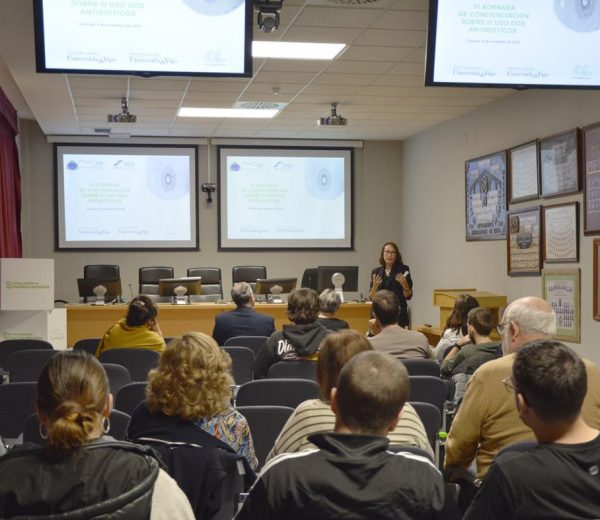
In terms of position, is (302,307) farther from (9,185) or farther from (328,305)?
(9,185)

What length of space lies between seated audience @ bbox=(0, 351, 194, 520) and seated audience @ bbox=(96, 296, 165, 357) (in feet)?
11.4

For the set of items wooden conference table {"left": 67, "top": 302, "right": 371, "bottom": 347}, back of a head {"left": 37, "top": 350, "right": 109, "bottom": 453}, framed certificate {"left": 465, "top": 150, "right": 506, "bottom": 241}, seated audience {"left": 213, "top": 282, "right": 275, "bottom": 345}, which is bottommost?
wooden conference table {"left": 67, "top": 302, "right": 371, "bottom": 347}

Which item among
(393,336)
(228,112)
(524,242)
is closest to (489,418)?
(393,336)

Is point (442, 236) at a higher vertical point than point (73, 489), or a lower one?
higher

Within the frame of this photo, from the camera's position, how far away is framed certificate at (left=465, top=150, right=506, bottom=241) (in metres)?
8.96

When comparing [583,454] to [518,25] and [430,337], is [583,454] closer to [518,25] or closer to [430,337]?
[518,25]

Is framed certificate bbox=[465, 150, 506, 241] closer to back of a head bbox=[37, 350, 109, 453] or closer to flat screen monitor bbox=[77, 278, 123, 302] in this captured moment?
flat screen monitor bbox=[77, 278, 123, 302]

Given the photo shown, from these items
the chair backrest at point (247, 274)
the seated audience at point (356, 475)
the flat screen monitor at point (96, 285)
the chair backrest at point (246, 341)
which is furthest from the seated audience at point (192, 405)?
the chair backrest at point (247, 274)

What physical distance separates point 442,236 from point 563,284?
3.33m

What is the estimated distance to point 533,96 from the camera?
8219 millimetres

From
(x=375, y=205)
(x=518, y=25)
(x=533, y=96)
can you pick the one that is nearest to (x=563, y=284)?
(x=533, y=96)

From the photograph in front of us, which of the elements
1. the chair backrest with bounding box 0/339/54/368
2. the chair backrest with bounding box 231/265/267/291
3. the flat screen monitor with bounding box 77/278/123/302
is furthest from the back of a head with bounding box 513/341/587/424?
the chair backrest with bounding box 231/265/267/291

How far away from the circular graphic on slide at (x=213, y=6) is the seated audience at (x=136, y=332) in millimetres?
1842

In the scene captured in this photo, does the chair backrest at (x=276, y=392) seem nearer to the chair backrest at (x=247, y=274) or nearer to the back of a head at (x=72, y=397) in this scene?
the back of a head at (x=72, y=397)
